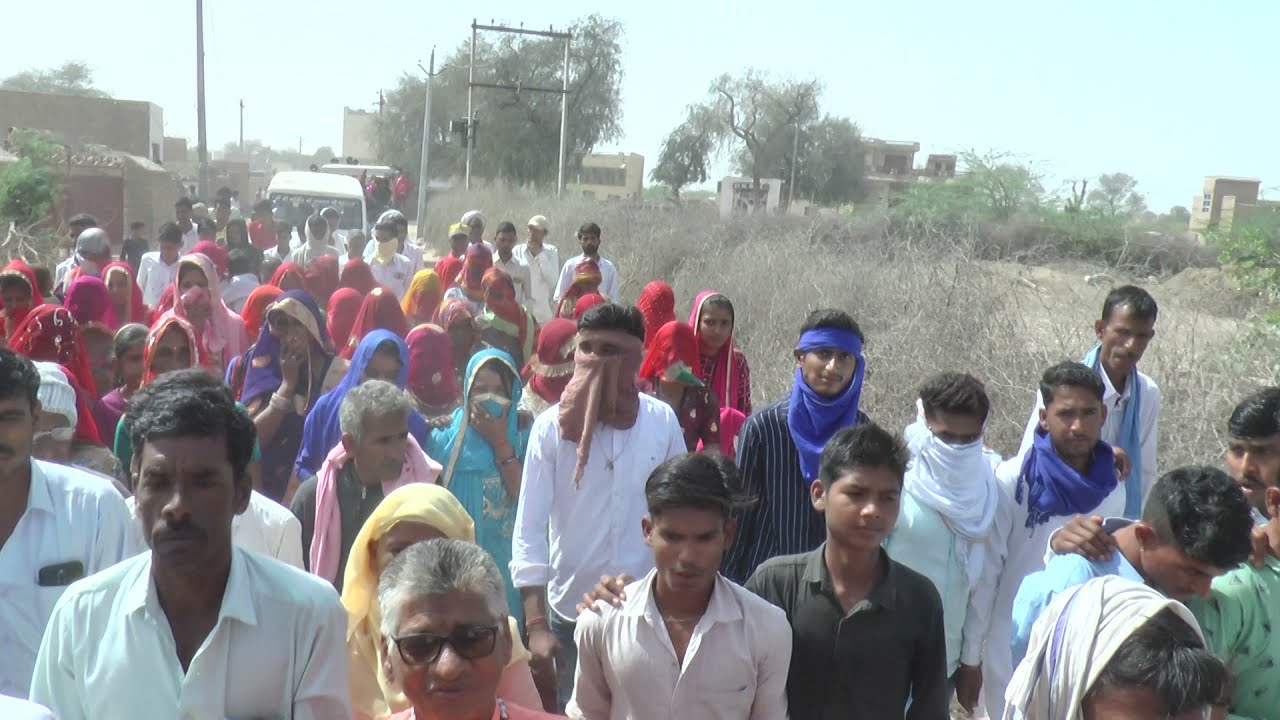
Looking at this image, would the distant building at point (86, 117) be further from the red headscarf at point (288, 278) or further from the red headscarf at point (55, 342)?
the red headscarf at point (55, 342)

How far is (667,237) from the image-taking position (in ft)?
68.0

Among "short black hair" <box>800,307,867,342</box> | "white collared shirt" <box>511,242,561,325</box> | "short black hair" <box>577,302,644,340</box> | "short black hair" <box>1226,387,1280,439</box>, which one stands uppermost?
"short black hair" <box>800,307,867,342</box>

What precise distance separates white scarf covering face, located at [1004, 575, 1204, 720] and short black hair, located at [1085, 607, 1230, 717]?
16 mm

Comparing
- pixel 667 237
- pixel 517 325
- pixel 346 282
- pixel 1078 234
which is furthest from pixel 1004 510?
pixel 1078 234

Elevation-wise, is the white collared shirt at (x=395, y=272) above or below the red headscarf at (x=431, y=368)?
below

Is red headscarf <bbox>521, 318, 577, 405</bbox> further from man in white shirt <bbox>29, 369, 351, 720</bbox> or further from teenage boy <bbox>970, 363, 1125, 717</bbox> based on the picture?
man in white shirt <bbox>29, 369, 351, 720</bbox>

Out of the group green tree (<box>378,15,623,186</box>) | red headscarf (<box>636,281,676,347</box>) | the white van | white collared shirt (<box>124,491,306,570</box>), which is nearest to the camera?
white collared shirt (<box>124,491,306,570</box>)

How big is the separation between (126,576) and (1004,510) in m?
3.18

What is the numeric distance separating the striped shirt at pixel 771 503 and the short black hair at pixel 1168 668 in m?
1.99

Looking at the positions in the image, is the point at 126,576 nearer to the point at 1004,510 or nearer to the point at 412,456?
the point at 412,456

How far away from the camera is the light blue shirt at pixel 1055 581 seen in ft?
10.7

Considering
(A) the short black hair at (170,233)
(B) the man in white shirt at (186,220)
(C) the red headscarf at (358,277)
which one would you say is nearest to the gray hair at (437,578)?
(C) the red headscarf at (358,277)

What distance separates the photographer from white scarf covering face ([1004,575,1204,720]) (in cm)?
257

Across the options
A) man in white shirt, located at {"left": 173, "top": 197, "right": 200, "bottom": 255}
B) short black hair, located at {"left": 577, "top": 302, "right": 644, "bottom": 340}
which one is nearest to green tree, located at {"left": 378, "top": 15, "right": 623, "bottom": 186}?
man in white shirt, located at {"left": 173, "top": 197, "right": 200, "bottom": 255}
